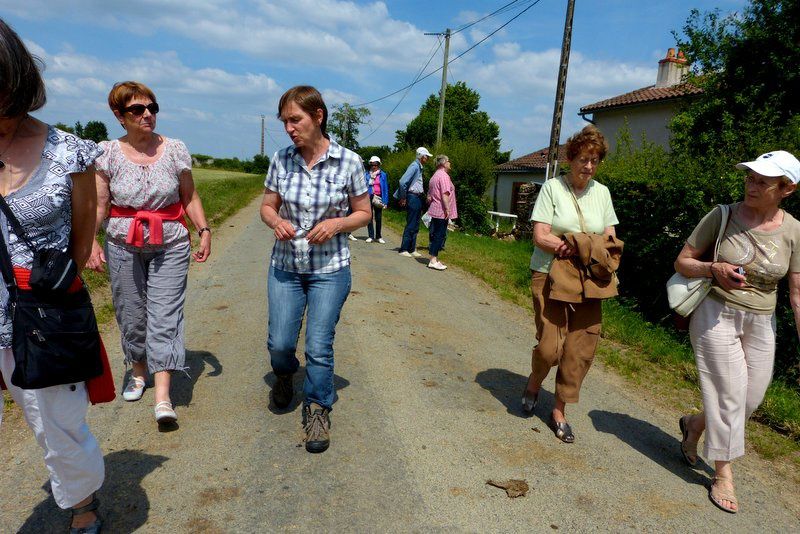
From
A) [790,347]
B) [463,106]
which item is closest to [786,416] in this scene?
[790,347]

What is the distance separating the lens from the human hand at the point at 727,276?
10.1ft

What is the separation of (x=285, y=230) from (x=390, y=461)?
1481 millimetres

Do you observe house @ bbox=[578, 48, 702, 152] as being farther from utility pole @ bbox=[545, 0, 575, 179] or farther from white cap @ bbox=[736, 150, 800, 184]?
white cap @ bbox=[736, 150, 800, 184]

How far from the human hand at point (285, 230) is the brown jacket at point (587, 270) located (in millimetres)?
1687

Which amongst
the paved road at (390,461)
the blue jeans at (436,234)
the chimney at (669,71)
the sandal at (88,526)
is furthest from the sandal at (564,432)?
the chimney at (669,71)

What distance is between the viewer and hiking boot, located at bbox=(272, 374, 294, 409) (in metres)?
3.74

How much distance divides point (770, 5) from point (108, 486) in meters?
15.0

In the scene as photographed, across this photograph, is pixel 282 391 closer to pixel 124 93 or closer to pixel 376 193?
pixel 124 93

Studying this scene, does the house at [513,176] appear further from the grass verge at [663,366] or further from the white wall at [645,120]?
the grass verge at [663,366]

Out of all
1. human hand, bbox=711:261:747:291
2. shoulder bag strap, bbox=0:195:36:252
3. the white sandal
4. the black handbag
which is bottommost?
the white sandal

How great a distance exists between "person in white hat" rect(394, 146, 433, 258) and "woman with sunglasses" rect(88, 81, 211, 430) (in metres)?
7.15

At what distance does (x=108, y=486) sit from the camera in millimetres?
2811

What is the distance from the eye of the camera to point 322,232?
3207 mm

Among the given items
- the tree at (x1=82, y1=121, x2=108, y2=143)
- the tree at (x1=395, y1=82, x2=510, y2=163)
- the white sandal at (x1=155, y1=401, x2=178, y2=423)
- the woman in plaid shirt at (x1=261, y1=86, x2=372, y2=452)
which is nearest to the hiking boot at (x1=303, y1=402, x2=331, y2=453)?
the woman in plaid shirt at (x1=261, y1=86, x2=372, y2=452)
